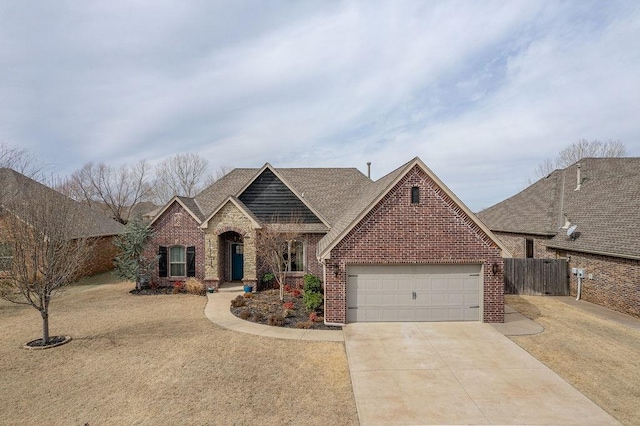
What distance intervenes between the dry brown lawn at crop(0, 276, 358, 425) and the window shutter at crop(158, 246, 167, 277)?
626 centimetres

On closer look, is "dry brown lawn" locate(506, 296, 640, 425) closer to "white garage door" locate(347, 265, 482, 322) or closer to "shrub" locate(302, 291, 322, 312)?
"white garage door" locate(347, 265, 482, 322)

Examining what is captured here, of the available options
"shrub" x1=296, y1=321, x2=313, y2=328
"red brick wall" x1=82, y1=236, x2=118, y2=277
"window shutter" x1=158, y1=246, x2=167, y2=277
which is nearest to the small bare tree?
"shrub" x1=296, y1=321, x2=313, y2=328

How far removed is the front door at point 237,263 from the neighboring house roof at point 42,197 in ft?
25.2

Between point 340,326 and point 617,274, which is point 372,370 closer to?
point 340,326

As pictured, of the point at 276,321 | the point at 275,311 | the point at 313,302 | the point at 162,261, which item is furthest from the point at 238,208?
the point at 276,321

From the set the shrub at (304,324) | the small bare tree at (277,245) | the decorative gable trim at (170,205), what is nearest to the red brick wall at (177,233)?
the decorative gable trim at (170,205)

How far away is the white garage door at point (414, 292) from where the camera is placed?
479 inches

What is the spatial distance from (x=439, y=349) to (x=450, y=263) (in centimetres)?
344

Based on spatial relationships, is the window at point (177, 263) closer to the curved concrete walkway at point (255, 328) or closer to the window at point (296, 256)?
the curved concrete walkway at point (255, 328)

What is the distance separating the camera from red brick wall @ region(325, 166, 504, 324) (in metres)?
12.0

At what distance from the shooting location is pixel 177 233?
62.7 feet

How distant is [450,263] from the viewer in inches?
475

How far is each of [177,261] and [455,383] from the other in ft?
53.3

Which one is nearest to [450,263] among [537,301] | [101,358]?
[537,301]
